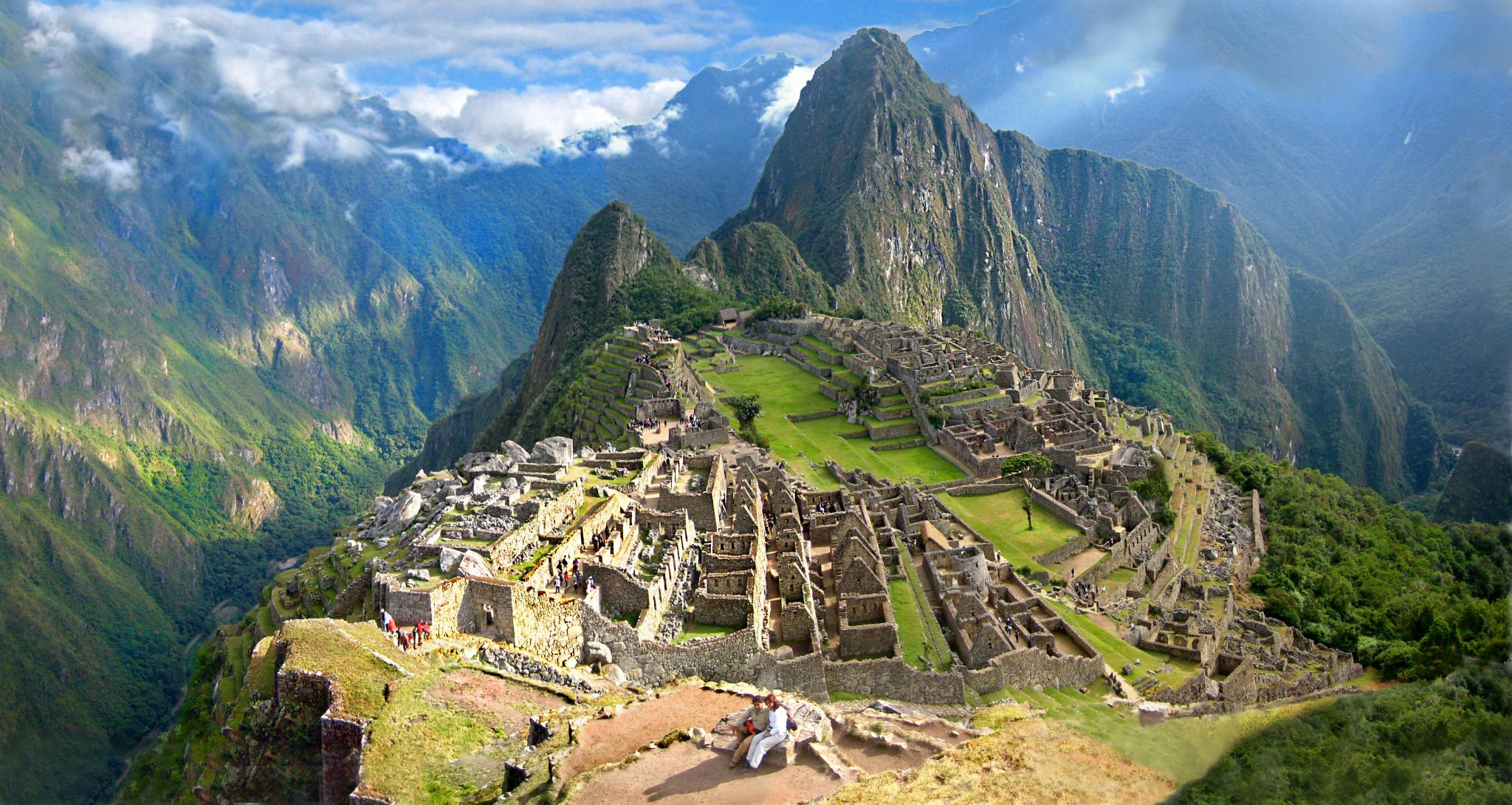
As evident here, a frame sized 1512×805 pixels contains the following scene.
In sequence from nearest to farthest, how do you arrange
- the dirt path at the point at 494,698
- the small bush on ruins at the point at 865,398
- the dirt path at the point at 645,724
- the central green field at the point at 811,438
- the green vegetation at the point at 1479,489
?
the dirt path at the point at 645,724 → the dirt path at the point at 494,698 → the central green field at the point at 811,438 → the small bush on ruins at the point at 865,398 → the green vegetation at the point at 1479,489

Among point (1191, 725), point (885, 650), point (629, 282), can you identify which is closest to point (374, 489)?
point (629, 282)

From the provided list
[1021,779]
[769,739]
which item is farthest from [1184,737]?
[769,739]

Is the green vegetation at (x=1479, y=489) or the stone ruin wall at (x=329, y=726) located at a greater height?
the stone ruin wall at (x=329, y=726)

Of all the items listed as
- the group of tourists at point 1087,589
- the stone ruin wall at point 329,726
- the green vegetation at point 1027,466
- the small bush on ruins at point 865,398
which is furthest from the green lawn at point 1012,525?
the stone ruin wall at point 329,726

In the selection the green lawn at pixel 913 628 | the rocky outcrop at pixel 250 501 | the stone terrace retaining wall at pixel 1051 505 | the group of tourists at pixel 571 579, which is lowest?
the rocky outcrop at pixel 250 501

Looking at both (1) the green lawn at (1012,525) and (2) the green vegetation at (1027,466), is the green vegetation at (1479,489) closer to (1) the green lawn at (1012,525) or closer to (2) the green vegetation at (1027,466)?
(2) the green vegetation at (1027,466)

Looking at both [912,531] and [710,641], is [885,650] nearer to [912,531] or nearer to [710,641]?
[710,641]

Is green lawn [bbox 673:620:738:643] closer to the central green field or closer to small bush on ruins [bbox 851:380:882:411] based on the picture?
the central green field
